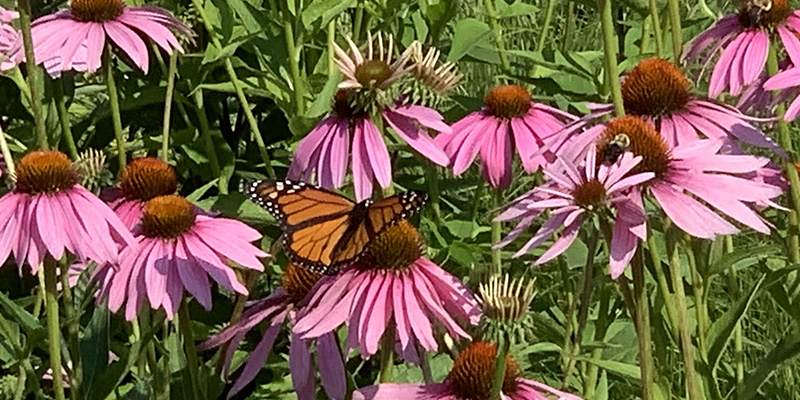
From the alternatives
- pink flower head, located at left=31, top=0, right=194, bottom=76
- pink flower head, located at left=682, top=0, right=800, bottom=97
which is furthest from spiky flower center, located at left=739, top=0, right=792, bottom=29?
pink flower head, located at left=31, top=0, right=194, bottom=76

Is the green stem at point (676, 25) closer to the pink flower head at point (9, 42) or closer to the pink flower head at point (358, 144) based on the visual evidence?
the pink flower head at point (358, 144)

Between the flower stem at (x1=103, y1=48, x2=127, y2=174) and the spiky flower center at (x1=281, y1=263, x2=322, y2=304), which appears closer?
the spiky flower center at (x1=281, y1=263, x2=322, y2=304)

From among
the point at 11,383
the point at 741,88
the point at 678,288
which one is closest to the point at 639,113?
the point at 741,88

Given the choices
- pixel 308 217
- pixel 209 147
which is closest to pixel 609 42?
pixel 308 217

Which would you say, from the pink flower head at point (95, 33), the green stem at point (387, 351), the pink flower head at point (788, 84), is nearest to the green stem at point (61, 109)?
the pink flower head at point (95, 33)

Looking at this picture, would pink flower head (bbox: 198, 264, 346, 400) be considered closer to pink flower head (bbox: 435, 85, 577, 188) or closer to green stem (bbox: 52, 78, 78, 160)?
pink flower head (bbox: 435, 85, 577, 188)

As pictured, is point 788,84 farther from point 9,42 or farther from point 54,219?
point 9,42

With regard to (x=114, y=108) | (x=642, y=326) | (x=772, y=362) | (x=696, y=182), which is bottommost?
(x=772, y=362)
